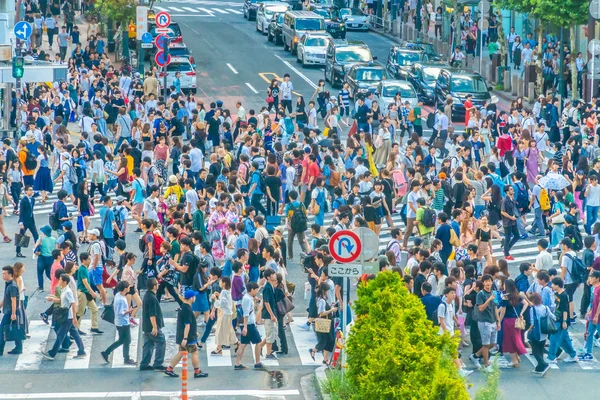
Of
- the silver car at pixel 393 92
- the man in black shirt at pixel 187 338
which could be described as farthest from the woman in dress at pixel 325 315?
the silver car at pixel 393 92

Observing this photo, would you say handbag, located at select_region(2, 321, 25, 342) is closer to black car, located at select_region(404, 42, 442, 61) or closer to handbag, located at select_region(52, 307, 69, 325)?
handbag, located at select_region(52, 307, 69, 325)

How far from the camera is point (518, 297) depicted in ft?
64.1

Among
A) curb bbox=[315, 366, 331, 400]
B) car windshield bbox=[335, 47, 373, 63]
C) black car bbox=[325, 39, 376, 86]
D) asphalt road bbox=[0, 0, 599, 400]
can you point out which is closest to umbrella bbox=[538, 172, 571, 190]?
asphalt road bbox=[0, 0, 599, 400]

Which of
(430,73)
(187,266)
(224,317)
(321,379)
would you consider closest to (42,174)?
(187,266)

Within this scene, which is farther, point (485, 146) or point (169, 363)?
point (485, 146)

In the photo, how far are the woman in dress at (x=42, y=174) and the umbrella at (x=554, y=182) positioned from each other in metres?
11.2

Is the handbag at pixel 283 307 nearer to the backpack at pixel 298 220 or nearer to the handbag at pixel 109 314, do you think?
the handbag at pixel 109 314

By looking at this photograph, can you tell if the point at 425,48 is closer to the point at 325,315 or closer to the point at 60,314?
the point at 325,315

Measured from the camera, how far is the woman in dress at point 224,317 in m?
19.5

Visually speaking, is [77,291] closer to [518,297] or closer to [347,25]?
[518,297]

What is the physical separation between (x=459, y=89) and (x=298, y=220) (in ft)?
63.9

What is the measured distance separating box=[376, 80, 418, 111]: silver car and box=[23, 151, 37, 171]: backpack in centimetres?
1449

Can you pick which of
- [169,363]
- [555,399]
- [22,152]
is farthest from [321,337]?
[22,152]

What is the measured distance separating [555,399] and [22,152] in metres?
15.4
